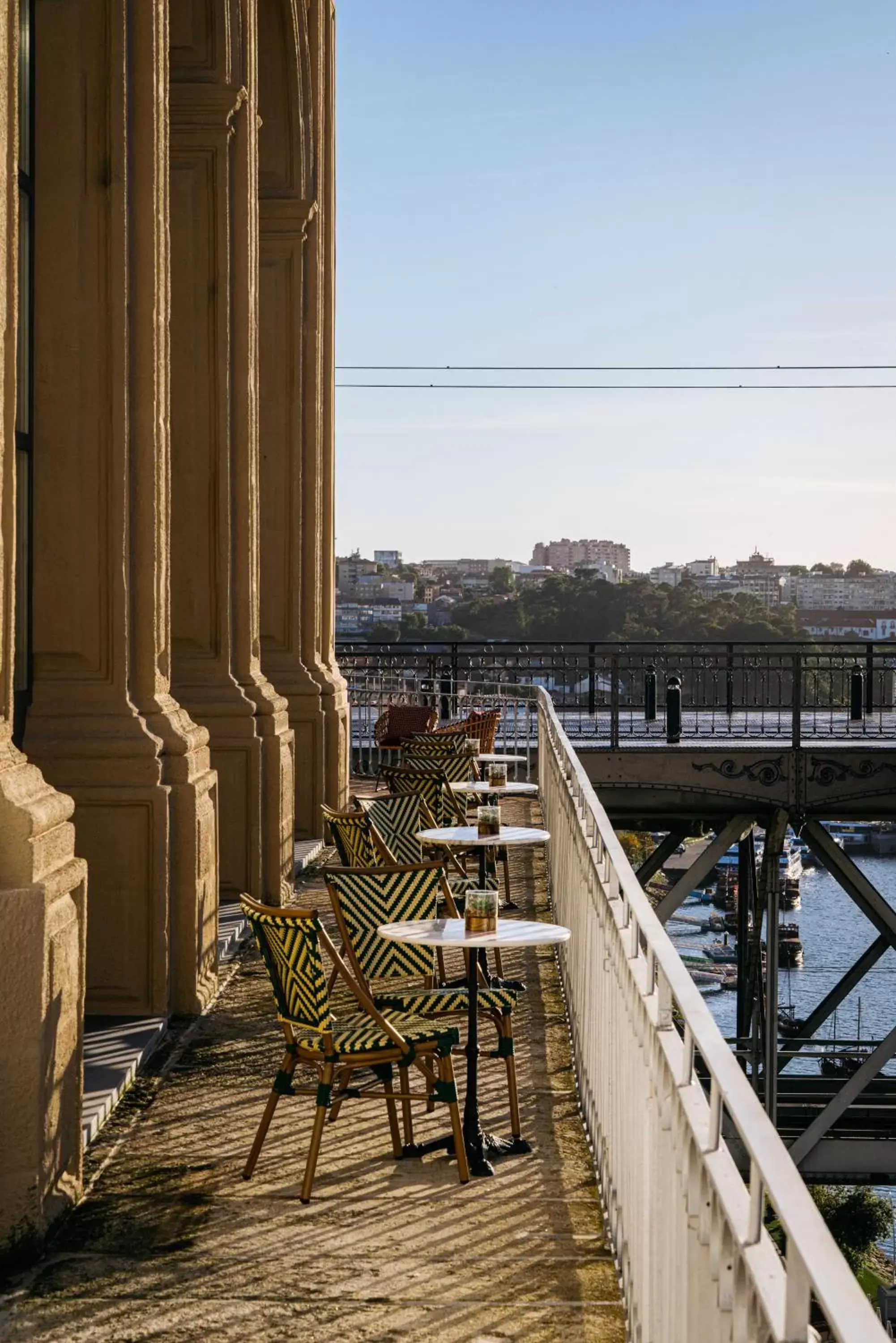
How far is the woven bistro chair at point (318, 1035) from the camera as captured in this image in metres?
5.16

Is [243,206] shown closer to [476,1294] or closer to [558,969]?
[558,969]

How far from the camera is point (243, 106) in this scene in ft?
30.5

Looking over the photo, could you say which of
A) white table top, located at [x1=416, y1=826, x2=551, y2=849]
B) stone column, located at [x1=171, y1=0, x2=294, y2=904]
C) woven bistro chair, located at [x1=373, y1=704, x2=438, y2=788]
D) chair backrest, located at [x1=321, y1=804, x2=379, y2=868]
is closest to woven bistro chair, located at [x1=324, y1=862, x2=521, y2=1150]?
white table top, located at [x1=416, y1=826, x2=551, y2=849]

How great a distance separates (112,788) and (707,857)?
39.6 feet

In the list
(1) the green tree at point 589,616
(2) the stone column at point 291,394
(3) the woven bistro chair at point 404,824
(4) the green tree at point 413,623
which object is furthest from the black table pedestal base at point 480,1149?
(1) the green tree at point 589,616

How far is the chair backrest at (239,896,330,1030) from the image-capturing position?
5125 millimetres

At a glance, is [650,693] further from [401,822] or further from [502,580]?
[502,580]

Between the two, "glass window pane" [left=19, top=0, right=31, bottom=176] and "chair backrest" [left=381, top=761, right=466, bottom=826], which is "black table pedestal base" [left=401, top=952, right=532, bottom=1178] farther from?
"chair backrest" [left=381, top=761, right=466, bottom=826]

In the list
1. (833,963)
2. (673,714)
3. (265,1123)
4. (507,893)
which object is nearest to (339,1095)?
(265,1123)

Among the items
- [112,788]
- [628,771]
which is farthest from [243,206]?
[628,771]

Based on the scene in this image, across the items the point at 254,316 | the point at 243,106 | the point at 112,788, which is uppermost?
the point at 243,106

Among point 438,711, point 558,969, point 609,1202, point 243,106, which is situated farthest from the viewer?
point 438,711

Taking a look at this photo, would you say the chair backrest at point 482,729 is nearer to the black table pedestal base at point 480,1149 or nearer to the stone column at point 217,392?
the stone column at point 217,392

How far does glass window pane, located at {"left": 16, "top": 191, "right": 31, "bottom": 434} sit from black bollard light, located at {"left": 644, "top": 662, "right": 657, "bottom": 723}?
1532cm
